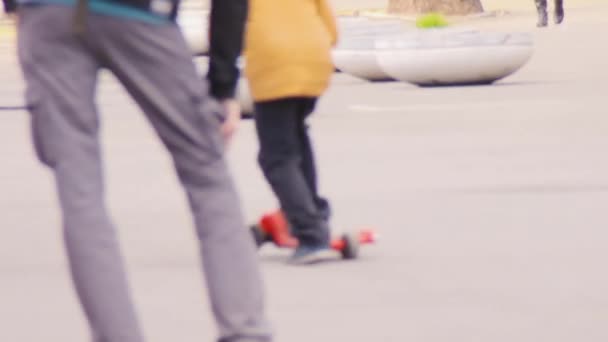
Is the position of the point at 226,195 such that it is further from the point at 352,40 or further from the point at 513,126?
the point at 352,40

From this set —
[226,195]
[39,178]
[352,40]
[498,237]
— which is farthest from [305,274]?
[352,40]

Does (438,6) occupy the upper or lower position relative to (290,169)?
lower

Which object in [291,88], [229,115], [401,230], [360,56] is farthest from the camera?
[360,56]

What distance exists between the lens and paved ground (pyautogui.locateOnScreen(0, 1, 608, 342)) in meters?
6.75

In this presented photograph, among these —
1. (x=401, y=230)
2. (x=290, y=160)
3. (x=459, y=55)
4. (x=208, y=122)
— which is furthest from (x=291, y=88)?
(x=459, y=55)

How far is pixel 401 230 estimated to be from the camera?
9070 mm

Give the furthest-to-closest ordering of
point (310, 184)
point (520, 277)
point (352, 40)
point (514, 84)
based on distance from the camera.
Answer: point (352, 40), point (514, 84), point (310, 184), point (520, 277)

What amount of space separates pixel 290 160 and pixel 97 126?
2749mm

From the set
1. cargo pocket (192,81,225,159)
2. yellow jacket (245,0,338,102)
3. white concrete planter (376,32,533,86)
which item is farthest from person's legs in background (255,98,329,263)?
white concrete planter (376,32,533,86)

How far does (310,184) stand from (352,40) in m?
12.9

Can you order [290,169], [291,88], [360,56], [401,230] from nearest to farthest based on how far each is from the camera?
1. [291,88]
2. [290,169]
3. [401,230]
4. [360,56]

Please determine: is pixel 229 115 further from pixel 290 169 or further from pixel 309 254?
pixel 309 254

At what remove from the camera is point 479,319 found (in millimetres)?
6699

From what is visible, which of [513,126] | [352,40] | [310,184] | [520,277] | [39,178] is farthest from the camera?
[352,40]
